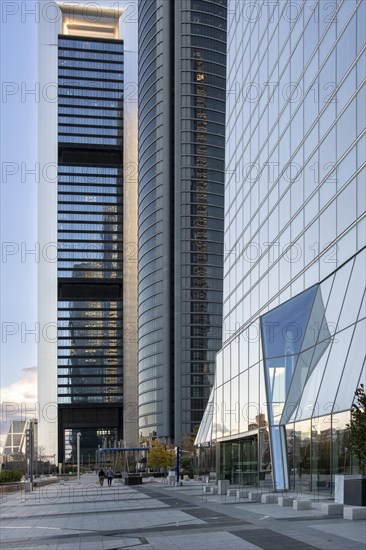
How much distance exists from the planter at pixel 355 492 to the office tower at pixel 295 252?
276cm

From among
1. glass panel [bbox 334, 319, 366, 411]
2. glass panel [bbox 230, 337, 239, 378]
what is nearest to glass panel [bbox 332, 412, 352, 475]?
glass panel [bbox 334, 319, 366, 411]

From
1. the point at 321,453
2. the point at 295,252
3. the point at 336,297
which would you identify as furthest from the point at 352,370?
the point at 295,252

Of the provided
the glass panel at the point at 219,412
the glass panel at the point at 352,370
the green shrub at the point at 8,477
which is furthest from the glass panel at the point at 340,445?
the green shrub at the point at 8,477

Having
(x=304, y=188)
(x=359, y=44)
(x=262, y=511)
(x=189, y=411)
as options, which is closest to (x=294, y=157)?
(x=304, y=188)

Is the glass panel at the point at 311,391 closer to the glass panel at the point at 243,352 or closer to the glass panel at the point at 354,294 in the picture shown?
the glass panel at the point at 354,294

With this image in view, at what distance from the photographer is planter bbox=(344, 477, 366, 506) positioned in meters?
20.7

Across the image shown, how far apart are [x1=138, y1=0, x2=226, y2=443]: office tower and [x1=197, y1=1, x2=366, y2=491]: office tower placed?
11009 centimetres

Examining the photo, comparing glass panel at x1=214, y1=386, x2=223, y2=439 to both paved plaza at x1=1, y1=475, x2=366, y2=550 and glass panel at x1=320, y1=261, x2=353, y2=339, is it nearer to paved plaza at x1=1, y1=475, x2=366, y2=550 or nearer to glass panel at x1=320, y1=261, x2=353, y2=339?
paved plaza at x1=1, y1=475, x2=366, y2=550

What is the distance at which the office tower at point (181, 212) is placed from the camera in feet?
543

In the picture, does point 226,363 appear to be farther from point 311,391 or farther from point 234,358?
point 311,391

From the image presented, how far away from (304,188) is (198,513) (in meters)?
16.2

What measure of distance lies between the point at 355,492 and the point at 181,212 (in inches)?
5952

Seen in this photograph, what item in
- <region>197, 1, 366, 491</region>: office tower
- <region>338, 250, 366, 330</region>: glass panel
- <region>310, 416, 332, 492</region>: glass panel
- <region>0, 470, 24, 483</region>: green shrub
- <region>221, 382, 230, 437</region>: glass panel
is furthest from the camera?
<region>0, 470, 24, 483</region>: green shrub

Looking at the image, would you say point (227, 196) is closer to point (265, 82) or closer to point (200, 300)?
point (265, 82)
